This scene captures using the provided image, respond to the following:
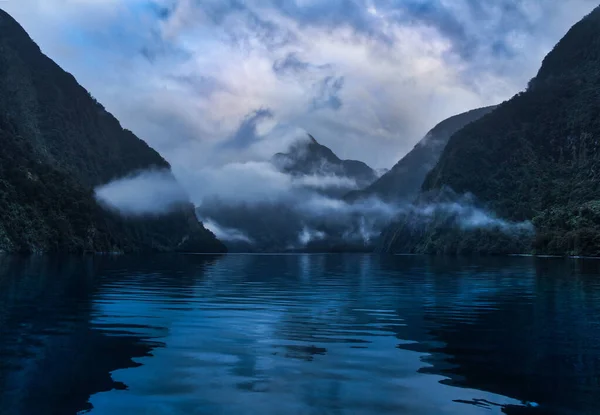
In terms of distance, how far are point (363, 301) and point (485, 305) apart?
28.2 feet

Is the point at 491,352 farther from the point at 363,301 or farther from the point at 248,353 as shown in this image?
the point at 363,301

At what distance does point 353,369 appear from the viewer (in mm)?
19062

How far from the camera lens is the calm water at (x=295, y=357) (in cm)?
1524

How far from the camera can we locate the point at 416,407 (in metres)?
15.0

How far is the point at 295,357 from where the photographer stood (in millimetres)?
21000

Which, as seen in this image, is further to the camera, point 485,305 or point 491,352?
point 485,305

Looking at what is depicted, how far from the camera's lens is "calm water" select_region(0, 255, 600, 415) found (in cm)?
1524

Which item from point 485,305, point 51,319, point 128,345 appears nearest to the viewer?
point 128,345

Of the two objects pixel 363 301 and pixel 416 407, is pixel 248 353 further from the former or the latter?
pixel 363 301

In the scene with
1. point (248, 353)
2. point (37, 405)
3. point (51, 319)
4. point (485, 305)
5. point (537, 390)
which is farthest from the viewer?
point (485, 305)

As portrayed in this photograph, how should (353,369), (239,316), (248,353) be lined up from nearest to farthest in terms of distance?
(353,369) < (248,353) < (239,316)

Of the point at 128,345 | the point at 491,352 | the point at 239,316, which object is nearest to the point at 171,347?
the point at 128,345

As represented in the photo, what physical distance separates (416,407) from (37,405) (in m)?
9.74

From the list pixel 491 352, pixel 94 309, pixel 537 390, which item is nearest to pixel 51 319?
pixel 94 309
